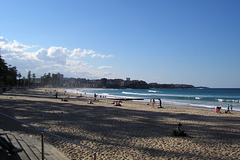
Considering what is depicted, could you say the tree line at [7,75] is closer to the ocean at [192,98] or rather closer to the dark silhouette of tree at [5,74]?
the dark silhouette of tree at [5,74]

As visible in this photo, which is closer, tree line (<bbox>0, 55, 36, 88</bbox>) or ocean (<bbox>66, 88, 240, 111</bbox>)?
ocean (<bbox>66, 88, 240, 111</bbox>)

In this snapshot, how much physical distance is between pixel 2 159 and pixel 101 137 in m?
5.36

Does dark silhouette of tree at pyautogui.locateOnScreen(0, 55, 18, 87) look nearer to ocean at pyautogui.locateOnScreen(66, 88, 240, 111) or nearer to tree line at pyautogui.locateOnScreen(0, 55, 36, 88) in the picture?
tree line at pyautogui.locateOnScreen(0, 55, 36, 88)

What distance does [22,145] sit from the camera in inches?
241

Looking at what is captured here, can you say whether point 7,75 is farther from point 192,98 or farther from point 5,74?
point 192,98

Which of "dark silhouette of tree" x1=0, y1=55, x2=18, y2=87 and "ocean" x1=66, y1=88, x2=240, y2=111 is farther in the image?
"dark silhouette of tree" x1=0, y1=55, x2=18, y2=87

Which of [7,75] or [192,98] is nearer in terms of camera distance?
[192,98]

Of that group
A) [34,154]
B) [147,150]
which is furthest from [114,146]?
[34,154]

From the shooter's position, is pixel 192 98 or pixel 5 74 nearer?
pixel 192 98

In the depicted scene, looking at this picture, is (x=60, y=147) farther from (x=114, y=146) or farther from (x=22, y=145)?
(x=114, y=146)

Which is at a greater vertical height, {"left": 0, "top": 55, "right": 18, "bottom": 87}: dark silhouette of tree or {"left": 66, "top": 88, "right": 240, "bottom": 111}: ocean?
{"left": 0, "top": 55, "right": 18, "bottom": 87}: dark silhouette of tree

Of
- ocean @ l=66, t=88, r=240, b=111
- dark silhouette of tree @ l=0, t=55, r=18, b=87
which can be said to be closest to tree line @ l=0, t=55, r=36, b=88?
dark silhouette of tree @ l=0, t=55, r=18, b=87

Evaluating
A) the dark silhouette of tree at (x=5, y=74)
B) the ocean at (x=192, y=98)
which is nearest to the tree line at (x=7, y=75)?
the dark silhouette of tree at (x=5, y=74)

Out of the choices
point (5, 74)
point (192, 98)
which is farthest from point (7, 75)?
point (192, 98)
